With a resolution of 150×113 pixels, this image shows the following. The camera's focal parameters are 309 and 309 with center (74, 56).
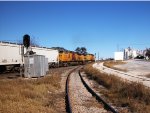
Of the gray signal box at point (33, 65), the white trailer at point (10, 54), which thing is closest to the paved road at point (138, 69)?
the white trailer at point (10, 54)

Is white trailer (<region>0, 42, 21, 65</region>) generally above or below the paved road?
above

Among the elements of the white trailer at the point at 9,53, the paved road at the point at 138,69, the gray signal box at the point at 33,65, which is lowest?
the paved road at the point at 138,69

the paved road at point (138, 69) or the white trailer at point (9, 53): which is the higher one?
the white trailer at point (9, 53)

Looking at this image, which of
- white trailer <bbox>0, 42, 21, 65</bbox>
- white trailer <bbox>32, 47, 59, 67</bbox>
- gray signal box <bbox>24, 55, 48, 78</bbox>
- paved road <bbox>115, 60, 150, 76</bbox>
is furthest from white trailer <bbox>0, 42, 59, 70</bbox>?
paved road <bbox>115, 60, 150, 76</bbox>

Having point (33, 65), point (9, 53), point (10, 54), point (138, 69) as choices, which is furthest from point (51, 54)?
point (33, 65)

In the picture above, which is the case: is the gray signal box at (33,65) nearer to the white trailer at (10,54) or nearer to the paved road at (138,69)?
the white trailer at (10,54)

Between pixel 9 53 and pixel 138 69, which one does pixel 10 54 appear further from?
pixel 138 69

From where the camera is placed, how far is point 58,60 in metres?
59.1

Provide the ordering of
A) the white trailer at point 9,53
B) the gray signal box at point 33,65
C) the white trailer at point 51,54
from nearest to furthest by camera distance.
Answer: the gray signal box at point 33,65 < the white trailer at point 9,53 < the white trailer at point 51,54

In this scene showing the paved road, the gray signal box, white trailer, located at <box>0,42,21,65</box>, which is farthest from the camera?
the paved road

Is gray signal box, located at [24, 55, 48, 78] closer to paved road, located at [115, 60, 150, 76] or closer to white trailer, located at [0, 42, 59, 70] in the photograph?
white trailer, located at [0, 42, 59, 70]

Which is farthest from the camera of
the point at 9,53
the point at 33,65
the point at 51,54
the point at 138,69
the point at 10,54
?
the point at 138,69

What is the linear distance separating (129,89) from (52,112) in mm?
6479

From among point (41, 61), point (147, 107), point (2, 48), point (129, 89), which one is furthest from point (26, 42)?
point (147, 107)
